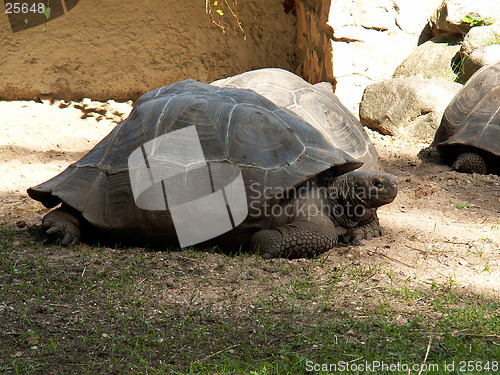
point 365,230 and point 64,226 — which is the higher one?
point 64,226

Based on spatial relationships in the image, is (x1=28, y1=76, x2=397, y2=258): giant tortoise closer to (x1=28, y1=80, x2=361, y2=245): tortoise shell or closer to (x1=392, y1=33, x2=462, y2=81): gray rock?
(x1=28, y1=80, x2=361, y2=245): tortoise shell

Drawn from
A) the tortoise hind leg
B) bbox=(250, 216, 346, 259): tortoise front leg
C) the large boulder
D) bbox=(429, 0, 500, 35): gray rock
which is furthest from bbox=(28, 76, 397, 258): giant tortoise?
bbox=(429, 0, 500, 35): gray rock

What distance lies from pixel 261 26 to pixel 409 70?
2158 millimetres

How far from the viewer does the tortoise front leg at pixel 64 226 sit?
10.1ft

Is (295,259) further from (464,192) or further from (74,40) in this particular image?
(74,40)

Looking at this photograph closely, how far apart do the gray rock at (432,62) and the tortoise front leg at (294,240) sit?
444 cm

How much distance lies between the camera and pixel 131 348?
2029 millimetres

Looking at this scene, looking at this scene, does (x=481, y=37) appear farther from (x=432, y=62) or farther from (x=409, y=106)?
(x=409, y=106)

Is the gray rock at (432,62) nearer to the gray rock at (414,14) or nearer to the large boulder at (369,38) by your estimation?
the large boulder at (369,38)

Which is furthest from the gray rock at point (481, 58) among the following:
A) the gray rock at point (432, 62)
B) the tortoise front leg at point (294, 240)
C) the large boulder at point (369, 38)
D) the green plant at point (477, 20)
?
the tortoise front leg at point (294, 240)

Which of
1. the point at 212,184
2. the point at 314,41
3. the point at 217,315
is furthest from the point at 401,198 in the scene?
the point at 314,41

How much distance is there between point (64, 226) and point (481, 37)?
18.3ft

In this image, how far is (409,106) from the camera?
245 inches

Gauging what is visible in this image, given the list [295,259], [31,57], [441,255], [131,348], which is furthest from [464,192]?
[31,57]
